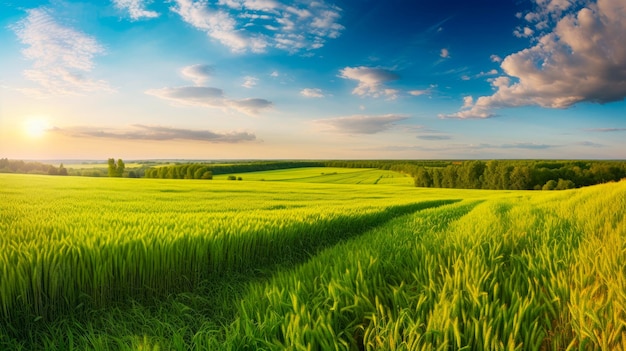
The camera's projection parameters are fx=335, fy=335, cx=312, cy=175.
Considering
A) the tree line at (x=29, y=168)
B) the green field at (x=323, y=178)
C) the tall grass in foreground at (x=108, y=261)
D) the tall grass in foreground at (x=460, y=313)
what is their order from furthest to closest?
the green field at (x=323, y=178) → the tree line at (x=29, y=168) → the tall grass in foreground at (x=108, y=261) → the tall grass in foreground at (x=460, y=313)

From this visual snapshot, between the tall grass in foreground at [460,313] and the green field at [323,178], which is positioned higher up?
the tall grass in foreground at [460,313]

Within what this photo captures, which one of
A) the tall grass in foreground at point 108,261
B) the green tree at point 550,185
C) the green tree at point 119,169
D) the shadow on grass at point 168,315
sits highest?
the green tree at point 119,169

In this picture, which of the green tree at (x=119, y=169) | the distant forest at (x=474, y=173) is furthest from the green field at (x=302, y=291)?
the green tree at (x=119, y=169)

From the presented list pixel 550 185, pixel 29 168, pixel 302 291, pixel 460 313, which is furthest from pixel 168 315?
pixel 550 185

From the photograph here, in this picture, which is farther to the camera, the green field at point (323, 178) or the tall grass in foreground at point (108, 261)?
the green field at point (323, 178)

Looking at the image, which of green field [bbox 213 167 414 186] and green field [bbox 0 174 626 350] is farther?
green field [bbox 213 167 414 186]

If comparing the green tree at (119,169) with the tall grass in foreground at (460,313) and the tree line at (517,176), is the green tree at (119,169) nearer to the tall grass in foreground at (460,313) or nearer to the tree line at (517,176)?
the tree line at (517,176)

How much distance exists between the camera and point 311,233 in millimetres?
9195

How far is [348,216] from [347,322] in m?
8.64

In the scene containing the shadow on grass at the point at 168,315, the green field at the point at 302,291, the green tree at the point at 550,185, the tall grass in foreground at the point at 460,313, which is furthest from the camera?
the green tree at the point at 550,185

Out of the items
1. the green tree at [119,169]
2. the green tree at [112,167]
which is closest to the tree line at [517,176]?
the green tree at [119,169]

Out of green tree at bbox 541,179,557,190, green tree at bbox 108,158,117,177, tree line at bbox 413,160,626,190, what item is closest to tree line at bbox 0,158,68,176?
green tree at bbox 108,158,117,177

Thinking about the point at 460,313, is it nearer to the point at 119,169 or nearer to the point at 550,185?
the point at 550,185

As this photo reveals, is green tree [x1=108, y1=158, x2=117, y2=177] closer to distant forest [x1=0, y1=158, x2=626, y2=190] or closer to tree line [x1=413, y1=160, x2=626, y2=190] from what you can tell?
distant forest [x1=0, y1=158, x2=626, y2=190]
